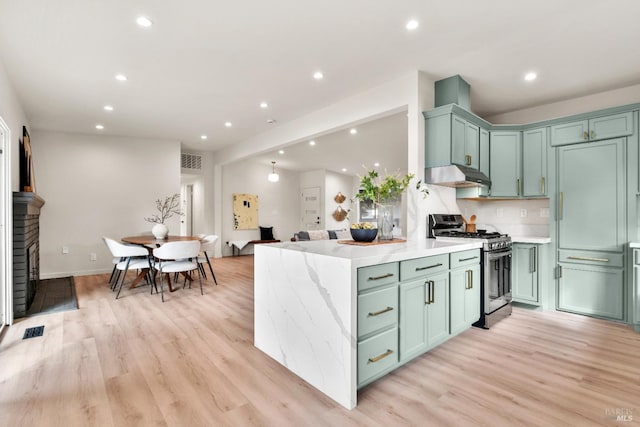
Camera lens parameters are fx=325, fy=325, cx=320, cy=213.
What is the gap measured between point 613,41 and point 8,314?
6162 mm

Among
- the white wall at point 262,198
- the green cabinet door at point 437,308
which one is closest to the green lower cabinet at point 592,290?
the green cabinet door at point 437,308

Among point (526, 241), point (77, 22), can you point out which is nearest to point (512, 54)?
point (526, 241)

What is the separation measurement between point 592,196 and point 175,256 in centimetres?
489

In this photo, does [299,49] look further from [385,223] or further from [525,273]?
[525,273]

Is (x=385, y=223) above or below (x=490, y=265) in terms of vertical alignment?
above

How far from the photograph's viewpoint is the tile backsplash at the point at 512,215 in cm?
416

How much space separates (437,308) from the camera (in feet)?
8.15

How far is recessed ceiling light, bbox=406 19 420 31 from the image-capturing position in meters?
2.57

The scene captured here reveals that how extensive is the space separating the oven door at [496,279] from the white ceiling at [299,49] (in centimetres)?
193

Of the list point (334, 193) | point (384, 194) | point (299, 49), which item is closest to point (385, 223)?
point (384, 194)

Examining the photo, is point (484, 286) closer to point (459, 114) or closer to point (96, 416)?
point (459, 114)

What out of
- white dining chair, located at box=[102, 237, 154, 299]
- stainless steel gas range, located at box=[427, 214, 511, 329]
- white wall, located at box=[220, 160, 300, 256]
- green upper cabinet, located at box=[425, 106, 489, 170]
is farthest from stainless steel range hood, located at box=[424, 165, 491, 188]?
white wall, located at box=[220, 160, 300, 256]

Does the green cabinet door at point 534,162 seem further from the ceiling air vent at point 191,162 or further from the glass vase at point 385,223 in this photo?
the ceiling air vent at point 191,162

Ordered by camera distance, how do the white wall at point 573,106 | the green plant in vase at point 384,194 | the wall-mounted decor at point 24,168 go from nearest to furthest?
the green plant in vase at point 384,194 < the white wall at point 573,106 < the wall-mounted decor at point 24,168
